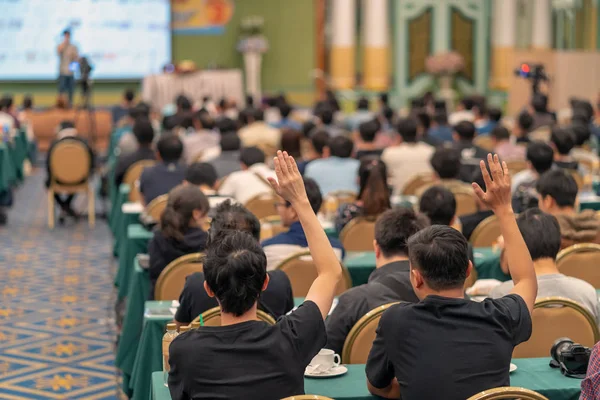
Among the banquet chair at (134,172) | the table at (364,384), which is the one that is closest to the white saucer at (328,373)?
the table at (364,384)

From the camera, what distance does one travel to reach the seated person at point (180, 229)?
17.7 ft

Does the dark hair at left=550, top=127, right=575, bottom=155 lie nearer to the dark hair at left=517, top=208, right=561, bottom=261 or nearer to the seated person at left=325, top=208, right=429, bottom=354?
the dark hair at left=517, top=208, right=561, bottom=261

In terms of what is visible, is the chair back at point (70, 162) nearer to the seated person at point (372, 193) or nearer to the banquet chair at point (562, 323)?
the seated person at point (372, 193)

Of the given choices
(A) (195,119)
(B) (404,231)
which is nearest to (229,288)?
(B) (404,231)

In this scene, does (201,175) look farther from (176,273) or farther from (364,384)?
(364,384)

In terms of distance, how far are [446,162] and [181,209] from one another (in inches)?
105

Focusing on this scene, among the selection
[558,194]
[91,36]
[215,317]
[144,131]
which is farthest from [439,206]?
[91,36]

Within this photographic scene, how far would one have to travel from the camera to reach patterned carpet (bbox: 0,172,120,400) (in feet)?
19.1

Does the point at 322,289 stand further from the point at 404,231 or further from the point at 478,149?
the point at 478,149

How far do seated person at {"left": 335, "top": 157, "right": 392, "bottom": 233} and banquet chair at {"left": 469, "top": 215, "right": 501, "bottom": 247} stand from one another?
21.8 inches

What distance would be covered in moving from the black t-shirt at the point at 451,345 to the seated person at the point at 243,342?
0.89 feet

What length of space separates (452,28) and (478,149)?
10.9 meters

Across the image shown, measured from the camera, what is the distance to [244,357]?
3068 millimetres

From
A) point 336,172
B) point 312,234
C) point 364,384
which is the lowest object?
point 364,384
